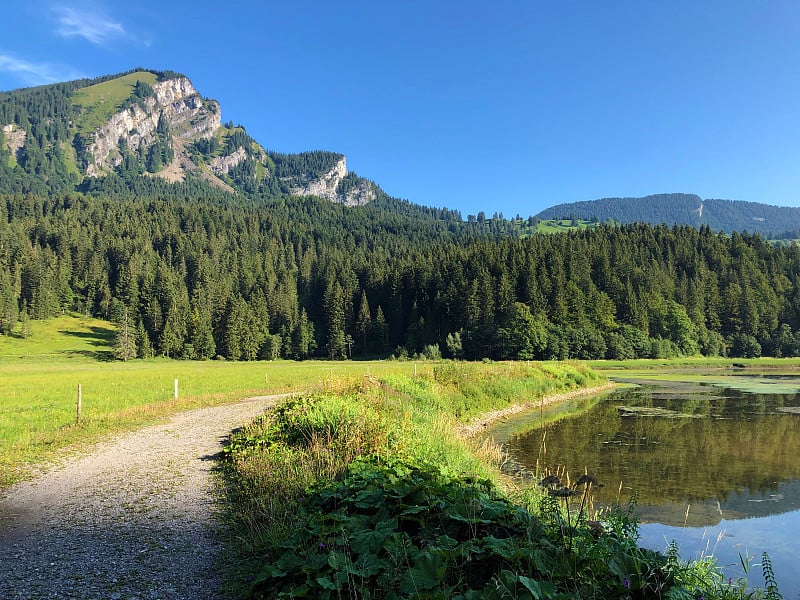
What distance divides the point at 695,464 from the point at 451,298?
99.6 meters

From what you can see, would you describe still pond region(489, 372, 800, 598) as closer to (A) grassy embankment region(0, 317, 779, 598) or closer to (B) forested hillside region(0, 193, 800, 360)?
(A) grassy embankment region(0, 317, 779, 598)

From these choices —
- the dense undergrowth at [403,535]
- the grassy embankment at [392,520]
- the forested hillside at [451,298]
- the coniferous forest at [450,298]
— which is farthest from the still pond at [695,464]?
the coniferous forest at [450,298]

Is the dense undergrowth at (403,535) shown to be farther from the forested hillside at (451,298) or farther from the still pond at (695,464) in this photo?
the forested hillside at (451,298)

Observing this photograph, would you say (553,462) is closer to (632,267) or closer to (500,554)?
(500,554)

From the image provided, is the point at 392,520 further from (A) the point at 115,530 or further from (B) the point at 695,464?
(B) the point at 695,464

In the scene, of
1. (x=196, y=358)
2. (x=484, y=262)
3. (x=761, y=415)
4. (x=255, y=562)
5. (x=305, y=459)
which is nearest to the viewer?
(x=255, y=562)

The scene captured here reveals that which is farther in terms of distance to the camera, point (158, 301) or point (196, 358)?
point (158, 301)

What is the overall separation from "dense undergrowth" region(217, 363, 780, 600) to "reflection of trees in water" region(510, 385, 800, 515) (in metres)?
7.40

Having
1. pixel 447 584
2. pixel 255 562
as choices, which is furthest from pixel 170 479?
pixel 447 584

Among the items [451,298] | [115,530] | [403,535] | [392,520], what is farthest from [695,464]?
[451,298]

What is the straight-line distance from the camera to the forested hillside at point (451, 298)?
105562 millimetres

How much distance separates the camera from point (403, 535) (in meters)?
5.85

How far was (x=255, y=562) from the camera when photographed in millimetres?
7055

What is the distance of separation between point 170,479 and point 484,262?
117158 millimetres
